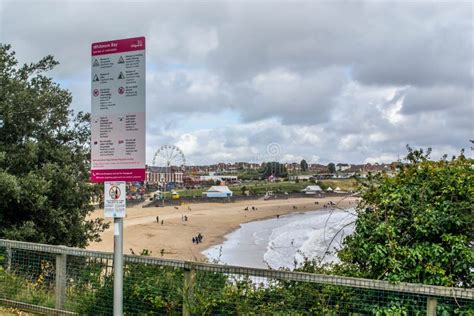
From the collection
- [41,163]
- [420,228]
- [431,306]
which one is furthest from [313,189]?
[431,306]

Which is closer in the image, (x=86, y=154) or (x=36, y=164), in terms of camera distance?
(x=36, y=164)

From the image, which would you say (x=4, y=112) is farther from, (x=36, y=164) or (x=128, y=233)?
(x=128, y=233)

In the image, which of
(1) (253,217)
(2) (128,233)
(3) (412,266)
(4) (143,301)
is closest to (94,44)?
(4) (143,301)

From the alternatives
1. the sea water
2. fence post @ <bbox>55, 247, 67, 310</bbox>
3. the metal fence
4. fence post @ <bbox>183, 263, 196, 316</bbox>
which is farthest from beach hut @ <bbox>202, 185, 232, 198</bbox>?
fence post @ <bbox>183, 263, 196, 316</bbox>

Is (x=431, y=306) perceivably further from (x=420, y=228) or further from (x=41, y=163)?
(x=41, y=163)

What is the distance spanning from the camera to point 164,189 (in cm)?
12000

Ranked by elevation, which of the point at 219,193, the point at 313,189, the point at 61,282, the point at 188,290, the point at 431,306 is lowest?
the point at 219,193

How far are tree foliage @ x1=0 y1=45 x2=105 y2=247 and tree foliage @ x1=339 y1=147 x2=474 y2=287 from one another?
20.8 feet

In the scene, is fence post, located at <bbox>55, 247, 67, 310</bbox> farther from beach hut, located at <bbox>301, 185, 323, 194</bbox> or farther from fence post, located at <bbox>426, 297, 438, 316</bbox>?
beach hut, located at <bbox>301, 185, 323, 194</bbox>

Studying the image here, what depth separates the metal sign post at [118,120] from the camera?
369cm

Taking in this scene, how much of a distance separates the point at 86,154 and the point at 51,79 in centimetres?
185

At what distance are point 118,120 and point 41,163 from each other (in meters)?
7.44

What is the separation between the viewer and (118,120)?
3740mm

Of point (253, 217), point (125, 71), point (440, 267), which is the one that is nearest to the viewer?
point (125, 71)
